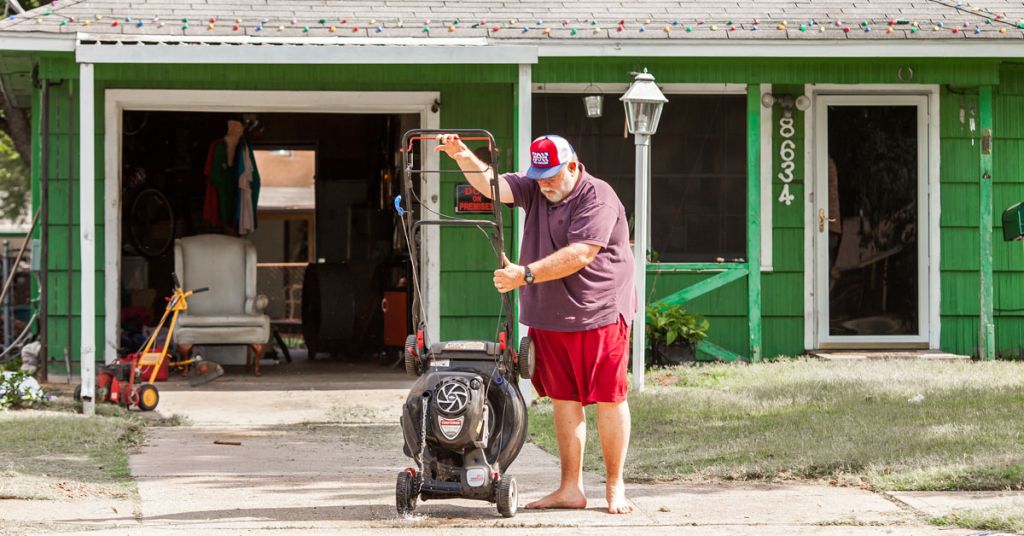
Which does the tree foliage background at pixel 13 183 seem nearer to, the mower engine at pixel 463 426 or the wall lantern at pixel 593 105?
the wall lantern at pixel 593 105

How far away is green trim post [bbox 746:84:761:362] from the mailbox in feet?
6.10

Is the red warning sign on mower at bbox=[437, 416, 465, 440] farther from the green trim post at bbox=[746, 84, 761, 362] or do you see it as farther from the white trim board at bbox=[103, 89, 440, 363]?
the green trim post at bbox=[746, 84, 761, 362]

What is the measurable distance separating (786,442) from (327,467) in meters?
2.33

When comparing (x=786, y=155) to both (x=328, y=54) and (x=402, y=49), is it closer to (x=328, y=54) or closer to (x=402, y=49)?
(x=402, y=49)

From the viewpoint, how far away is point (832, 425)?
7.61 meters

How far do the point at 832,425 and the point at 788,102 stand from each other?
4346mm

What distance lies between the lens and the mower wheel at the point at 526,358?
5410 millimetres

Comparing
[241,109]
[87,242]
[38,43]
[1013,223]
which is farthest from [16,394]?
[1013,223]

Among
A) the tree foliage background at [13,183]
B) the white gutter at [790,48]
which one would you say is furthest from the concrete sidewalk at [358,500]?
the tree foliage background at [13,183]

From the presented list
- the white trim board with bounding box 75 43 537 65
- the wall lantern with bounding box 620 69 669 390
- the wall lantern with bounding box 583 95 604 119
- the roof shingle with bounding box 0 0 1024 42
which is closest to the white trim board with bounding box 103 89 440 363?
the roof shingle with bounding box 0 0 1024 42

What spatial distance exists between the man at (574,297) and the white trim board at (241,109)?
533 cm

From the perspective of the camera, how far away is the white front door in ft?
37.3

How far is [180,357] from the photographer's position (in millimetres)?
11328

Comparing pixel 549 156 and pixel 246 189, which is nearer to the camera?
pixel 549 156
